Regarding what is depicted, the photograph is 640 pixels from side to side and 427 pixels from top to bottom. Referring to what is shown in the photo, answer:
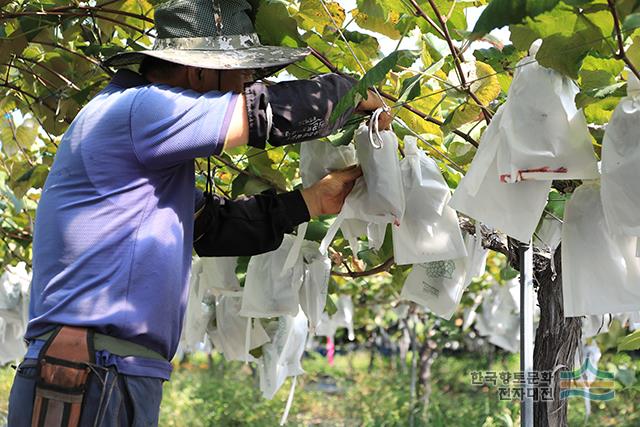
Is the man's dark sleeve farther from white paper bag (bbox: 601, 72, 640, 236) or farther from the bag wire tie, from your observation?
white paper bag (bbox: 601, 72, 640, 236)

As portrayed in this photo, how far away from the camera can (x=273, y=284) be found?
2.35m

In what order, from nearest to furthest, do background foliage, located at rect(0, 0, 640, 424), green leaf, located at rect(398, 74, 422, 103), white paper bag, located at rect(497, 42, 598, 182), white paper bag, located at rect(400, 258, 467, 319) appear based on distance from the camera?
1. background foliage, located at rect(0, 0, 640, 424)
2. white paper bag, located at rect(497, 42, 598, 182)
3. green leaf, located at rect(398, 74, 422, 103)
4. white paper bag, located at rect(400, 258, 467, 319)

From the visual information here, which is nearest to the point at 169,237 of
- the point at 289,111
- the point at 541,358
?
the point at 289,111

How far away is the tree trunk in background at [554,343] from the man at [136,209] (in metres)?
0.82

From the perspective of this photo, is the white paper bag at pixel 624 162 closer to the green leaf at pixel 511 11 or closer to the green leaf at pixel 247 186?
the green leaf at pixel 511 11

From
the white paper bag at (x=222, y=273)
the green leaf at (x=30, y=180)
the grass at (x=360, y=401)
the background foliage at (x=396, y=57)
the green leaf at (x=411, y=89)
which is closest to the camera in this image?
the background foliage at (x=396, y=57)

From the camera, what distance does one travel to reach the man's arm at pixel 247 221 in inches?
76.2

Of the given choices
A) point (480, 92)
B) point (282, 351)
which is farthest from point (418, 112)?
point (282, 351)

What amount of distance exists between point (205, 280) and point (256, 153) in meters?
0.54

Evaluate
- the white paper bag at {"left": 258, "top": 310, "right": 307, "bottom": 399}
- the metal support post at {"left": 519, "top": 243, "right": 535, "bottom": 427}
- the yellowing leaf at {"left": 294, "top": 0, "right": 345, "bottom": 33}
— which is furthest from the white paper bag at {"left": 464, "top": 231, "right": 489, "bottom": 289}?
the white paper bag at {"left": 258, "top": 310, "right": 307, "bottom": 399}

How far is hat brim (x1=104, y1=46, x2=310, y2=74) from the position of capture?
156cm

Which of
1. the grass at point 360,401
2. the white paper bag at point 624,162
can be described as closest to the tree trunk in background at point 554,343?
the white paper bag at point 624,162

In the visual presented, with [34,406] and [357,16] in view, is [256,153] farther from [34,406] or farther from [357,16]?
[34,406]

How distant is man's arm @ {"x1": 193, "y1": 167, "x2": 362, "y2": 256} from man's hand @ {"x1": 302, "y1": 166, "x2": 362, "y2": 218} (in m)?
0.03
